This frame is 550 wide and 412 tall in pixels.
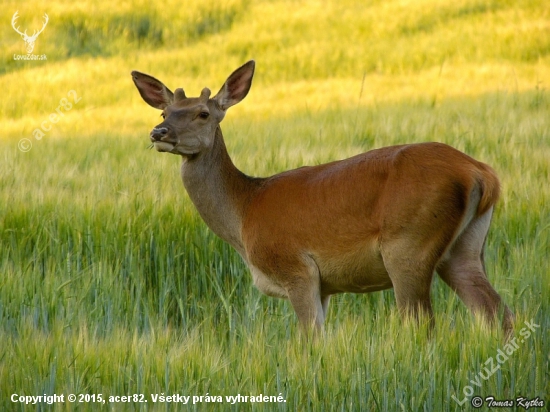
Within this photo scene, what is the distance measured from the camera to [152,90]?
6.25 meters

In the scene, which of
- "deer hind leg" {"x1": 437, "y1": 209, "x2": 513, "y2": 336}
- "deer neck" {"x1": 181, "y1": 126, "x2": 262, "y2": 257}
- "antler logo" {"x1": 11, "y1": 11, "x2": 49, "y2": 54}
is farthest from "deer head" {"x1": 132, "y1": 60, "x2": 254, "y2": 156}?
"antler logo" {"x1": 11, "y1": 11, "x2": 49, "y2": 54}

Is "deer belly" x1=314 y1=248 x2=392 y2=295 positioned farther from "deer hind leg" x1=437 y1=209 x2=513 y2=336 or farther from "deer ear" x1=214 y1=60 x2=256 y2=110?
"deer ear" x1=214 y1=60 x2=256 y2=110

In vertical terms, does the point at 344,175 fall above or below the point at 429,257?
above

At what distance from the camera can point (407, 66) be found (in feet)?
57.3

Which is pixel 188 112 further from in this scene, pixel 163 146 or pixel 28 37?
pixel 28 37

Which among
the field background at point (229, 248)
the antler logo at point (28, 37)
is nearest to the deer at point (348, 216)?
the field background at point (229, 248)

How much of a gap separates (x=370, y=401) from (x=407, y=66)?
1401 centimetres

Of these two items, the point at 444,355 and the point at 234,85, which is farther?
the point at 234,85

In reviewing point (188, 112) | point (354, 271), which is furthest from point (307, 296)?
point (188, 112)

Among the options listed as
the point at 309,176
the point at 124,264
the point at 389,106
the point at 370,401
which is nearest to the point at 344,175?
the point at 309,176

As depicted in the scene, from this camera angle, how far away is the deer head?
18.1ft

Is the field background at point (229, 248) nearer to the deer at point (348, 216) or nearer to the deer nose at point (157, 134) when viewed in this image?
the deer at point (348, 216)

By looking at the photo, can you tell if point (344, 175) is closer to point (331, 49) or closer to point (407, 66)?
point (407, 66)

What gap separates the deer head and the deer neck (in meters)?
0.13
